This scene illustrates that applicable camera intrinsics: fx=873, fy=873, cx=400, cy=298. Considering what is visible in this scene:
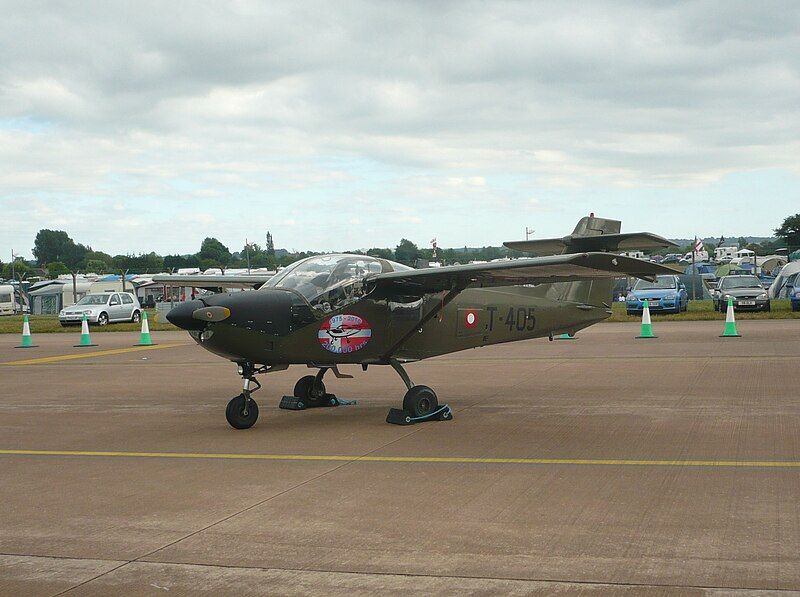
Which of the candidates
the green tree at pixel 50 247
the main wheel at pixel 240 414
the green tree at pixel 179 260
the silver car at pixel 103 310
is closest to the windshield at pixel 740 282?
the main wheel at pixel 240 414

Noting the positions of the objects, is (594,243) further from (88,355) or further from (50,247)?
(50,247)

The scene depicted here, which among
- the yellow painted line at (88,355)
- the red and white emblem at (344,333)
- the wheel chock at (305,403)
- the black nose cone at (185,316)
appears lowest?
the yellow painted line at (88,355)

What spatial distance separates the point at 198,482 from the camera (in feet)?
24.3

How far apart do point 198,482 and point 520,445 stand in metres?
3.17

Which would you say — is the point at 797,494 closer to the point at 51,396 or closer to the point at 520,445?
the point at 520,445

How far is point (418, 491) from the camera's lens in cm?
683

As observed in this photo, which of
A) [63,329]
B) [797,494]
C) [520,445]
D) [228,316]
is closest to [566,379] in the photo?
[520,445]

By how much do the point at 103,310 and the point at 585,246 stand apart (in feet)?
94.0

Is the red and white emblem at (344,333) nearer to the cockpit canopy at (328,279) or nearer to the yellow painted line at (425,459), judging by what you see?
the cockpit canopy at (328,279)

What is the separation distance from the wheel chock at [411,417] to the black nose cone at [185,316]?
2480 mm

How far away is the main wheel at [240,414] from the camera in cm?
1005

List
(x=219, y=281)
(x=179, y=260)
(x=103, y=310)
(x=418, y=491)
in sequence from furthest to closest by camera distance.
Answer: (x=179, y=260), (x=103, y=310), (x=219, y=281), (x=418, y=491)

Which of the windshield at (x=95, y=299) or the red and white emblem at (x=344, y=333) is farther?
the windshield at (x=95, y=299)

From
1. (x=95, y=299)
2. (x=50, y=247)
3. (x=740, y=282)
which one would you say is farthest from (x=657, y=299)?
(x=50, y=247)
